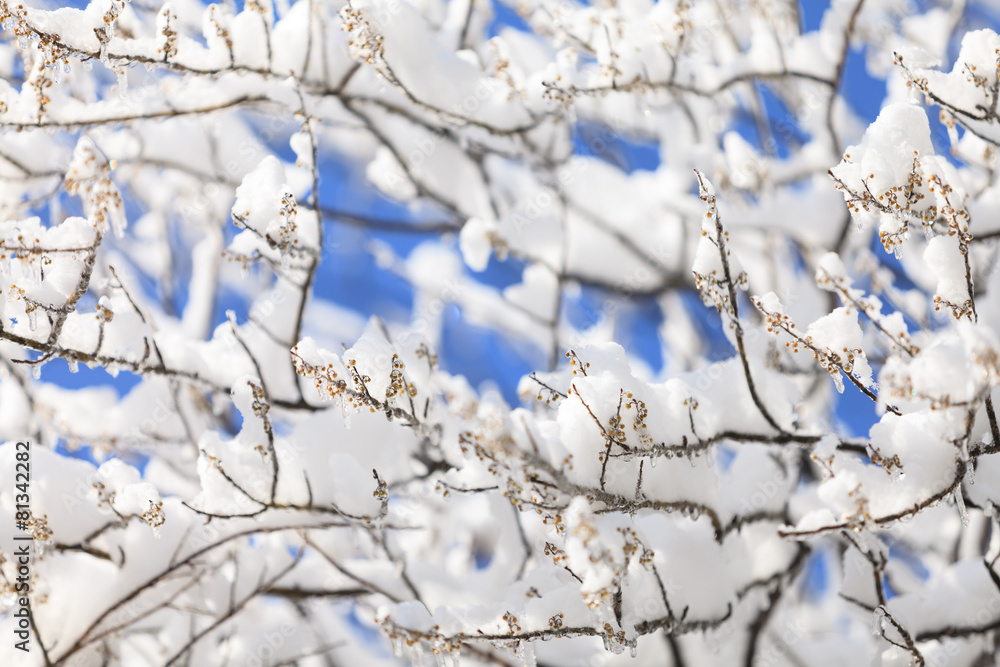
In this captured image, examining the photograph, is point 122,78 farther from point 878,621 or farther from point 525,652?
point 878,621

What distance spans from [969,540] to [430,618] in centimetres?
315

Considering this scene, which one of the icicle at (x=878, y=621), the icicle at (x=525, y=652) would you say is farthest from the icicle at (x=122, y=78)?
the icicle at (x=878, y=621)

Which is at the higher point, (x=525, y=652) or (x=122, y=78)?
(x=122, y=78)

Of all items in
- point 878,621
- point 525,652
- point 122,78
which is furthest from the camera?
point 122,78

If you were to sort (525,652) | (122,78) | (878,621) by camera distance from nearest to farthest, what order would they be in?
(525,652)
(878,621)
(122,78)

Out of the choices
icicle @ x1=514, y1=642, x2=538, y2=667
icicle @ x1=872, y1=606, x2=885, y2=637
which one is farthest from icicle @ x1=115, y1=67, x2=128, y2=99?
icicle @ x1=872, y1=606, x2=885, y2=637

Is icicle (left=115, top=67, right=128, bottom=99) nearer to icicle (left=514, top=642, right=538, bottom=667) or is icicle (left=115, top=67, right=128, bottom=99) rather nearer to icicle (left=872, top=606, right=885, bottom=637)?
icicle (left=514, top=642, right=538, bottom=667)

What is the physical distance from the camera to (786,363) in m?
2.52

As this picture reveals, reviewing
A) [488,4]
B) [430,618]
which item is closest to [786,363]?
[430,618]

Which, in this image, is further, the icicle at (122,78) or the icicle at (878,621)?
the icicle at (122,78)

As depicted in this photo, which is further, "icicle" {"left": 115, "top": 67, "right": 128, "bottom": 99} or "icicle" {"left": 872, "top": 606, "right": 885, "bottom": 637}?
"icicle" {"left": 115, "top": 67, "right": 128, "bottom": 99}

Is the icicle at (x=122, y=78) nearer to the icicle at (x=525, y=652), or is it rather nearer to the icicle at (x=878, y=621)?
the icicle at (x=525, y=652)

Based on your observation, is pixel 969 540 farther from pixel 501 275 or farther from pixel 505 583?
pixel 501 275

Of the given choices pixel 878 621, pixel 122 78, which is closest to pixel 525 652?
pixel 878 621
